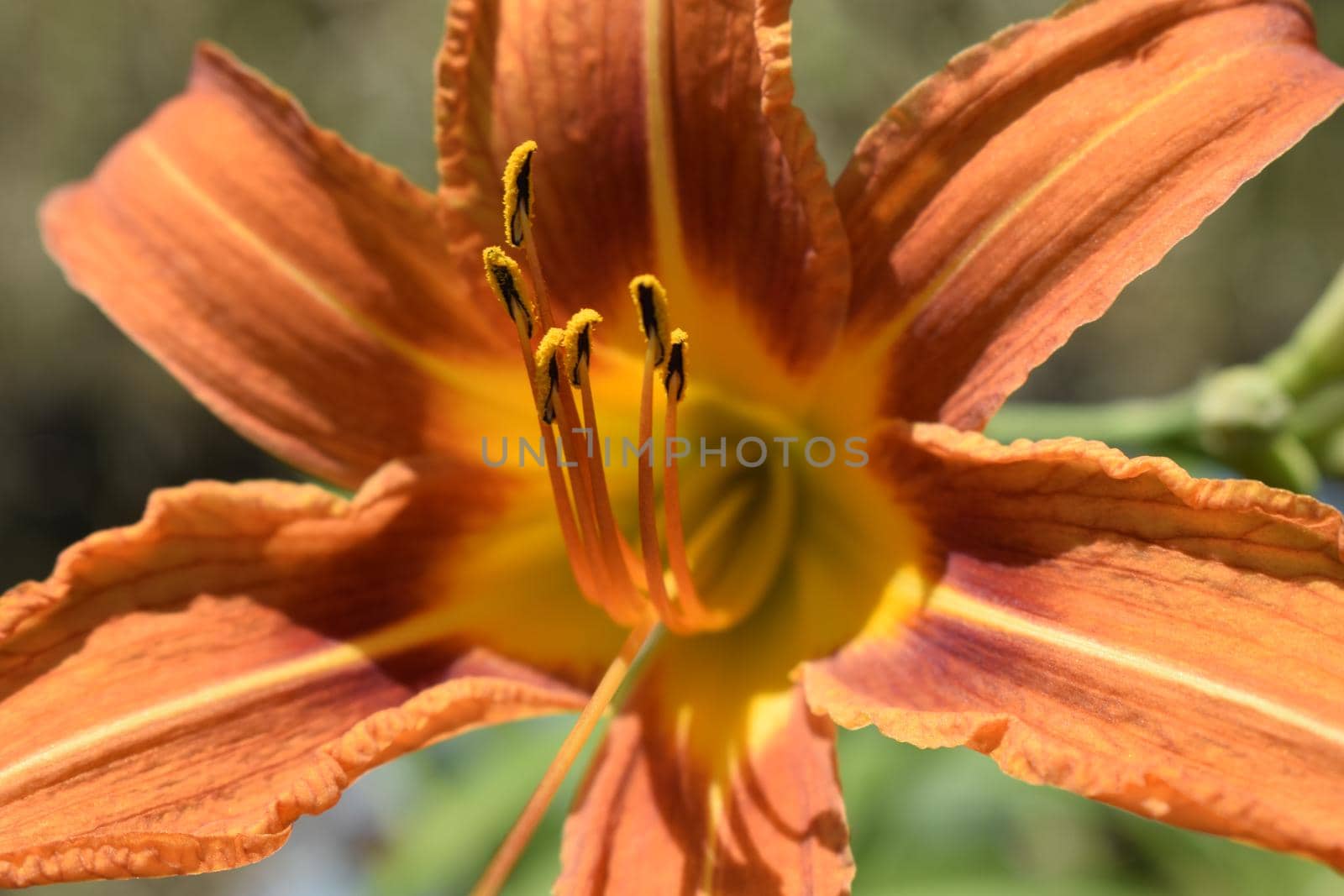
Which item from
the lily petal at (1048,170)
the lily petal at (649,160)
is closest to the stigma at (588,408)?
the lily petal at (649,160)

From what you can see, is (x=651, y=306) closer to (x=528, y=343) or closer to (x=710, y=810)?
(x=528, y=343)

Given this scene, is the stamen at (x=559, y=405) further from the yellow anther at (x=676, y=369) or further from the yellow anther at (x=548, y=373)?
the yellow anther at (x=676, y=369)

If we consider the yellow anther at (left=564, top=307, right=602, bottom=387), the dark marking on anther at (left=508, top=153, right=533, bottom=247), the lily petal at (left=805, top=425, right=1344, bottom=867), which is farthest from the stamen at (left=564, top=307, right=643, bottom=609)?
the lily petal at (left=805, top=425, right=1344, bottom=867)

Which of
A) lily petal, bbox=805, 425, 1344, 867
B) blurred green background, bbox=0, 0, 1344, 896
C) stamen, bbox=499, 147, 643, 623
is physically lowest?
lily petal, bbox=805, 425, 1344, 867

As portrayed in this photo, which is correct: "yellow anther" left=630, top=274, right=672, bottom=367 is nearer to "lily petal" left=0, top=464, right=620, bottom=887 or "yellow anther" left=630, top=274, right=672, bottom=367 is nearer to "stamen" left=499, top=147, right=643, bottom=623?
"stamen" left=499, top=147, right=643, bottom=623

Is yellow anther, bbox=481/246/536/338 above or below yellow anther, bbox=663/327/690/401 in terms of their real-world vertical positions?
above

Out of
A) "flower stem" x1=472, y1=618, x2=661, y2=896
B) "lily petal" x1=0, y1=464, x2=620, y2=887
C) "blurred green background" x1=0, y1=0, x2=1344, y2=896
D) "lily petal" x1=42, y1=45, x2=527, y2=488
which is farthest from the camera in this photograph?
"blurred green background" x1=0, y1=0, x2=1344, y2=896

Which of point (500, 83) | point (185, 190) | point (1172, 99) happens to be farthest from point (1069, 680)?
point (185, 190)

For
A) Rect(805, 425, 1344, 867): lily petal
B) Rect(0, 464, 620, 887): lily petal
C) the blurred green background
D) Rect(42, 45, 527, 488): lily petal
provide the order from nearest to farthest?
1. Rect(805, 425, 1344, 867): lily petal
2. Rect(0, 464, 620, 887): lily petal
3. Rect(42, 45, 527, 488): lily petal
4. the blurred green background
